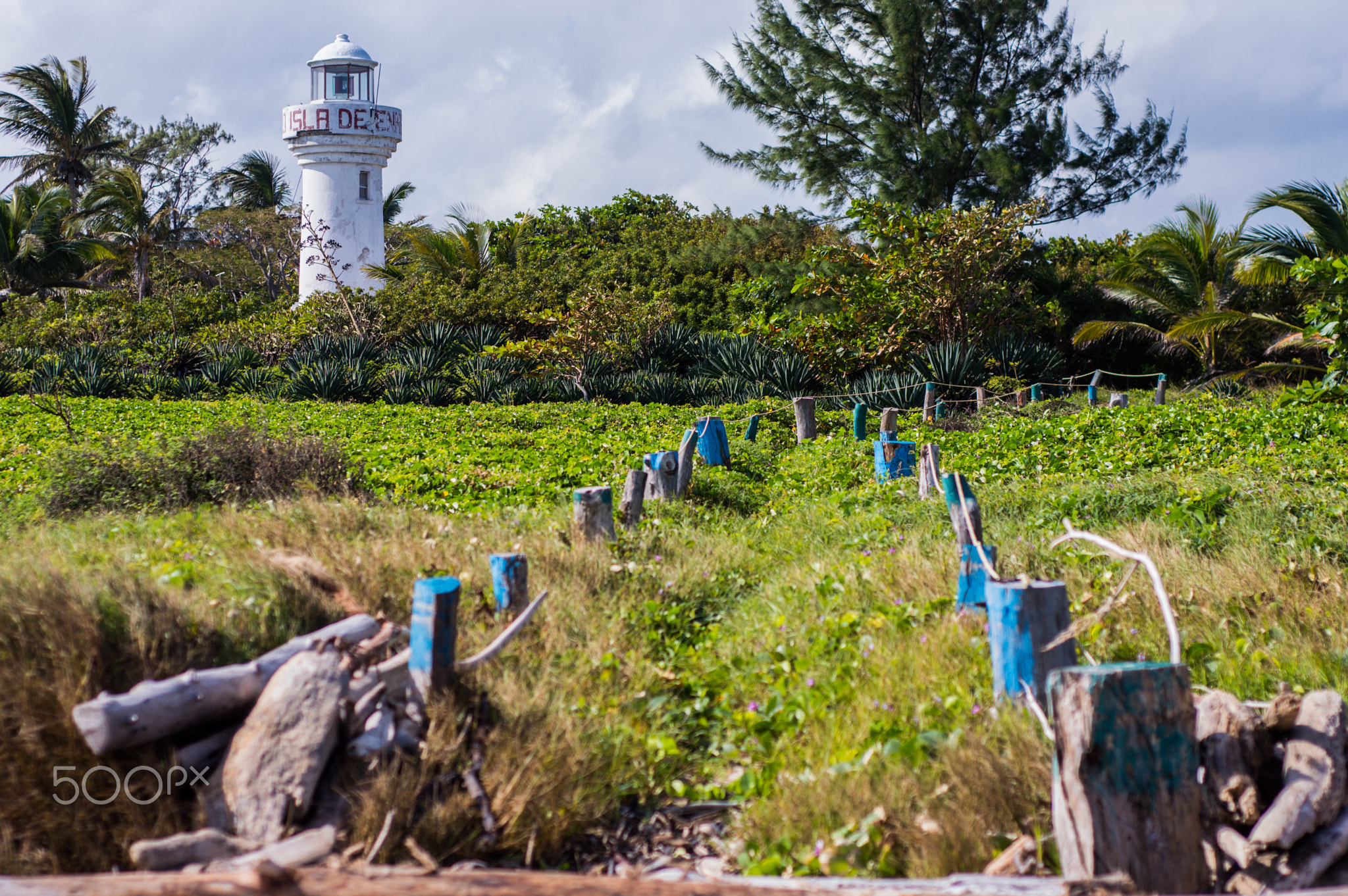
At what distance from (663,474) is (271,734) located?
4705 mm

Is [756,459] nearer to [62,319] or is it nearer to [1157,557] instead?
[1157,557]

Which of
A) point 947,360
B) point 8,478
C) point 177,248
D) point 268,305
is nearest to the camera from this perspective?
point 8,478

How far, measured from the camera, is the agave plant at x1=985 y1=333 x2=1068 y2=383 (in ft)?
53.0

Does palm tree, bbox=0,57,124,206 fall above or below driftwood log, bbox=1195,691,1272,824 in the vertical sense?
above

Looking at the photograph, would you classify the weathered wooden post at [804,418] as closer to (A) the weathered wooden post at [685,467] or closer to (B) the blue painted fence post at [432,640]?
(A) the weathered wooden post at [685,467]

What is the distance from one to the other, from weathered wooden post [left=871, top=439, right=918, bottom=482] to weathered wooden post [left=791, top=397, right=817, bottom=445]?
10.0 feet

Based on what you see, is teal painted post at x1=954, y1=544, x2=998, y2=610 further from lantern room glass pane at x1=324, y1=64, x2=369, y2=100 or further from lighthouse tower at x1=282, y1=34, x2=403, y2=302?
lantern room glass pane at x1=324, y1=64, x2=369, y2=100

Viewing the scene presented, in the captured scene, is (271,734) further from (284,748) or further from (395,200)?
(395,200)

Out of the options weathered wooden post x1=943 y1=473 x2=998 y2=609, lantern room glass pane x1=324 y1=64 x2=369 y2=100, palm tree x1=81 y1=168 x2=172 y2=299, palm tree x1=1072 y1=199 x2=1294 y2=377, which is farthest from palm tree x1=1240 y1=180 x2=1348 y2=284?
palm tree x1=81 y1=168 x2=172 y2=299

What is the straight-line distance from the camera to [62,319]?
21.1 m

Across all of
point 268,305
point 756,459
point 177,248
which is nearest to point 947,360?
point 756,459

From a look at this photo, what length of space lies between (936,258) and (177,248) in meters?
28.0

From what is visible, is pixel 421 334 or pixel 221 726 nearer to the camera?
pixel 221 726

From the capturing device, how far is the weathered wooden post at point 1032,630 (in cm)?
325
